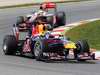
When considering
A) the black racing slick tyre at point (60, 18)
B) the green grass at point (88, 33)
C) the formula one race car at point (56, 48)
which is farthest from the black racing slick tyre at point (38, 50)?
the black racing slick tyre at point (60, 18)

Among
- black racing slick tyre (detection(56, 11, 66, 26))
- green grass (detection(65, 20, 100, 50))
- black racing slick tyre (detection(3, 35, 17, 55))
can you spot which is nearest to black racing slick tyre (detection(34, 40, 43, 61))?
black racing slick tyre (detection(3, 35, 17, 55))

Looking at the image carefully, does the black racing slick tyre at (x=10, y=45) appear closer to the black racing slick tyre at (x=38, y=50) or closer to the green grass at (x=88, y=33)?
the black racing slick tyre at (x=38, y=50)

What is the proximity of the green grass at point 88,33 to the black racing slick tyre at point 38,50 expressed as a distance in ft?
8.64

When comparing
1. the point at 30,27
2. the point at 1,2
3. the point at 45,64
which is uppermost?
the point at 1,2

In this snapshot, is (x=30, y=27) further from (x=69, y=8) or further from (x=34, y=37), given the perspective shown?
(x=69, y=8)

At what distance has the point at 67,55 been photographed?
14031 millimetres

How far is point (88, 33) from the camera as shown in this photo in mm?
18984

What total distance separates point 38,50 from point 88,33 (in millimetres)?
5122

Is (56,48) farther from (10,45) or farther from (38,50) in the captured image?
(10,45)

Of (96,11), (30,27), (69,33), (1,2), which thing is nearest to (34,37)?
(30,27)

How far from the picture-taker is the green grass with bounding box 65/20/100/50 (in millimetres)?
17297

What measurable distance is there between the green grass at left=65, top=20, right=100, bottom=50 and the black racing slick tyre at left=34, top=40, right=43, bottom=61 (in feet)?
8.64

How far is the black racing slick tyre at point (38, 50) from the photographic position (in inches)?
547

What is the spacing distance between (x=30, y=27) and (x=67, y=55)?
209 centimetres
